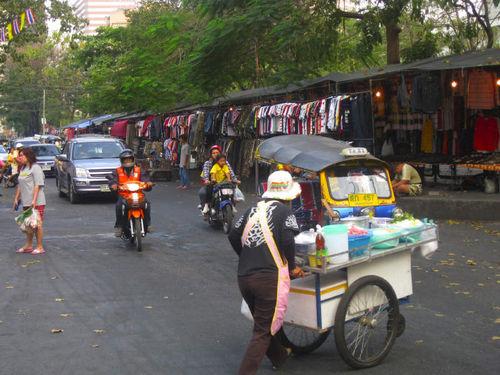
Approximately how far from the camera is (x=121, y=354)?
6.05 metres

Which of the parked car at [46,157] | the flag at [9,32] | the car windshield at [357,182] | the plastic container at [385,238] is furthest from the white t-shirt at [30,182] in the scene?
the parked car at [46,157]

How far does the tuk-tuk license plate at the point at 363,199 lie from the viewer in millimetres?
9312

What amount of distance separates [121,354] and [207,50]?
15732 millimetres

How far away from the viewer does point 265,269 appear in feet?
17.1

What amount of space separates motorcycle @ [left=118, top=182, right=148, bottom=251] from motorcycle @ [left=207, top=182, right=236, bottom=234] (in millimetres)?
1908

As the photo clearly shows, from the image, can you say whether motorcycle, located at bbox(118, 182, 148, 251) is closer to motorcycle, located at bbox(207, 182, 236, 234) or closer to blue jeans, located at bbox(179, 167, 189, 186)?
motorcycle, located at bbox(207, 182, 236, 234)

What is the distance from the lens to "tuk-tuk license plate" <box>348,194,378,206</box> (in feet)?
30.6

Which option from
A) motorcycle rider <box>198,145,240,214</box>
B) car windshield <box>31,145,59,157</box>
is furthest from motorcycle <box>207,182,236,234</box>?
car windshield <box>31,145,59,157</box>

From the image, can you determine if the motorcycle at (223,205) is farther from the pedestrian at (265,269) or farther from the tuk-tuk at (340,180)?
the pedestrian at (265,269)

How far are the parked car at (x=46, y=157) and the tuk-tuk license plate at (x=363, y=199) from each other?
2598 centimetres

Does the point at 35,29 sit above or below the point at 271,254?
above

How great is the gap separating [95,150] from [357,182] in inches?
533

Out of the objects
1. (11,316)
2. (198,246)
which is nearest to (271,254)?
(11,316)

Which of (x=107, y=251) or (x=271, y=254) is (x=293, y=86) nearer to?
(x=107, y=251)
